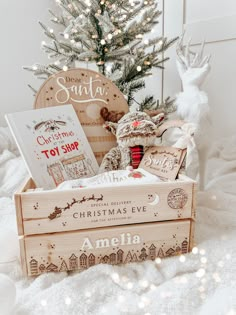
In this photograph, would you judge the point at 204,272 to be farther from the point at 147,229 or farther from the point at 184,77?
the point at 184,77

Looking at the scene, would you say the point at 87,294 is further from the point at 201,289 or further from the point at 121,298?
the point at 201,289

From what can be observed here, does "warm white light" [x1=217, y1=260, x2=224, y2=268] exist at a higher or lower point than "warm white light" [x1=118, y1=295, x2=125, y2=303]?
lower

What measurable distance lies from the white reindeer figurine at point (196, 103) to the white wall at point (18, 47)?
1.18m


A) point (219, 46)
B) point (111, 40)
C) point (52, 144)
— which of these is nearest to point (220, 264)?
point (52, 144)

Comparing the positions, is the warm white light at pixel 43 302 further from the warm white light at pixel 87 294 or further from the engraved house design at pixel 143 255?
the engraved house design at pixel 143 255

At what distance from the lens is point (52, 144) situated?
2.52ft

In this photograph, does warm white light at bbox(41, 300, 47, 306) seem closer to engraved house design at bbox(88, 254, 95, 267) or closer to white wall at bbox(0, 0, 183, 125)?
engraved house design at bbox(88, 254, 95, 267)

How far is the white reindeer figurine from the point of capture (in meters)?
0.89

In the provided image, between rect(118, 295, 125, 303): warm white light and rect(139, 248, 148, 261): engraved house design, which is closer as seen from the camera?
rect(118, 295, 125, 303): warm white light

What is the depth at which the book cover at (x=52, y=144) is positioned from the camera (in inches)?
28.4

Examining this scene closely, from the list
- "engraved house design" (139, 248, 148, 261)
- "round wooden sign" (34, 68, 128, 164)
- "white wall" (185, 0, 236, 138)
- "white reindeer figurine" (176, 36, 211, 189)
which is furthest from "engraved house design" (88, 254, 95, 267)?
"white wall" (185, 0, 236, 138)

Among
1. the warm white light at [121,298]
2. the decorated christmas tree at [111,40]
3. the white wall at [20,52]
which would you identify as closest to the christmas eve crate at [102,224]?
the warm white light at [121,298]

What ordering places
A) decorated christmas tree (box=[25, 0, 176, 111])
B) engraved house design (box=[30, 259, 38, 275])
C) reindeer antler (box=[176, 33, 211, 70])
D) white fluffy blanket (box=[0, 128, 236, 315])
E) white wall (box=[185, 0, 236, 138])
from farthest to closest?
white wall (box=[185, 0, 236, 138]) < decorated christmas tree (box=[25, 0, 176, 111]) < reindeer antler (box=[176, 33, 211, 70]) < engraved house design (box=[30, 259, 38, 275]) < white fluffy blanket (box=[0, 128, 236, 315])

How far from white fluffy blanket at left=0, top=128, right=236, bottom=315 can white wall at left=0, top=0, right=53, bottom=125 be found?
1448 millimetres
